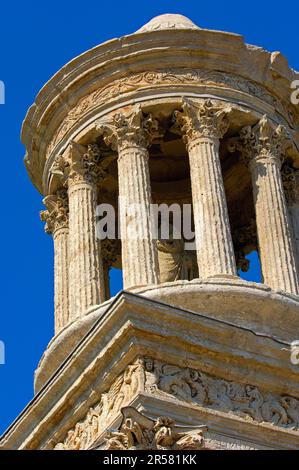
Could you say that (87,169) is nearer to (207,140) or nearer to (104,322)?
(207,140)

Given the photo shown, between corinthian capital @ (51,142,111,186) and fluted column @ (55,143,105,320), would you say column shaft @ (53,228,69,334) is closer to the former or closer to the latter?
fluted column @ (55,143,105,320)

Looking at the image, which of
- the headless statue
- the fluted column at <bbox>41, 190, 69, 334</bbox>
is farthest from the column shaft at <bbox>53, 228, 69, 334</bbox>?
the headless statue

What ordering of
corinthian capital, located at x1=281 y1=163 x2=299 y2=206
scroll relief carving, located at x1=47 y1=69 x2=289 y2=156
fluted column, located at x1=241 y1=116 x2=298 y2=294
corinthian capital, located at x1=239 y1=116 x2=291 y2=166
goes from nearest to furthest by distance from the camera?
fluted column, located at x1=241 y1=116 x2=298 y2=294 < corinthian capital, located at x1=239 y1=116 x2=291 y2=166 < scroll relief carving, located at x1=47 y1=69 x2=289 y2=156 < corinthian capital, located at x1=281 y1=163 x2=299 y2=206

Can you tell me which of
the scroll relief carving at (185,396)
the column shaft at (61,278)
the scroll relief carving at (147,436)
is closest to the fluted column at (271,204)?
the scroll relief carving at (185,396)

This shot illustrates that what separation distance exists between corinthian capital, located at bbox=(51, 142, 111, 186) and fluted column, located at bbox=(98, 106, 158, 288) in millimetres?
529

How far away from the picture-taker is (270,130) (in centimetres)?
3288

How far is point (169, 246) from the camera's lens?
3494cm

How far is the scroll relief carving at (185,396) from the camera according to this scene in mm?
26672

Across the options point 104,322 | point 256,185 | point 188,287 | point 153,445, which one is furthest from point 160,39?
point 153,445

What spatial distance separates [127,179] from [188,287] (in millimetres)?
2963

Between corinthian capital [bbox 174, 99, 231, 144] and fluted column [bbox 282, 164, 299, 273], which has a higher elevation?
corinthian capital [bbox 174, 99, 231, 144]

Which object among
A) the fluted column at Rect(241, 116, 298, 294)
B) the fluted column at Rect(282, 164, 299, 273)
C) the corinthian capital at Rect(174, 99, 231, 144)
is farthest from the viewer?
the fluted column at Rect(282, 164, 299, 273)

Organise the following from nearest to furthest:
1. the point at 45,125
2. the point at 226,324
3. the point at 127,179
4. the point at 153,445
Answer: the point at 153,445, the point at 226,324, the point at 127,179, the point at 45,125

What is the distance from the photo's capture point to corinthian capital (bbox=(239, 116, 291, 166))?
107ft
